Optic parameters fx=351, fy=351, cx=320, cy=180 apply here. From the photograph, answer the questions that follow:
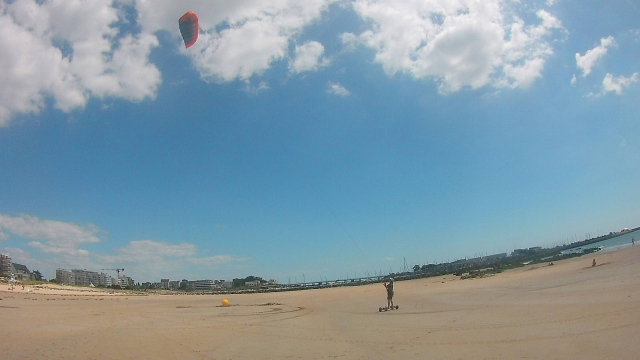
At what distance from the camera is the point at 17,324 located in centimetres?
1411

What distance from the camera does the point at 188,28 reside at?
70.1ft

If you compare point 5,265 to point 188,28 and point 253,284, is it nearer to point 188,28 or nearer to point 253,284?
point 253,284

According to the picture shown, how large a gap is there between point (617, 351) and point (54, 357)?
1231cm

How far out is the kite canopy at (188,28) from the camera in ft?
69.0

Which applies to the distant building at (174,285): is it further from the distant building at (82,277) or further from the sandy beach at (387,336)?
the sandy beach at (387,336)

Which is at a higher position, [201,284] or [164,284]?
[164,284]

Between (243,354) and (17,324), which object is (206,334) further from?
(17,324)

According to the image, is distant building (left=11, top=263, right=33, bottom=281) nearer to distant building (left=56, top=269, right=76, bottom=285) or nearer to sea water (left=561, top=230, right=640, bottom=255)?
distant building (left=56, top=269, right=76, bottom=285)

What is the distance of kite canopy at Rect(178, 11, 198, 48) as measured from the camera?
2103 cm

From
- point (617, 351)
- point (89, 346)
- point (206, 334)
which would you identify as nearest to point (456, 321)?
point (617, 351)

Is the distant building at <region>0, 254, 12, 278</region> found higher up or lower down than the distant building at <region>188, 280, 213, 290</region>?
higher up

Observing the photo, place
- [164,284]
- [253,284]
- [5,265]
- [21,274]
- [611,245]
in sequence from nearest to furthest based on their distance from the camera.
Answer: [611,245]
[21,274]
[5,265]
[164,284]
[253,284]

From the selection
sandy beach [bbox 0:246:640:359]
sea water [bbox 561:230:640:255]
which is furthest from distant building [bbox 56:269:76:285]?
sea water [bbox 561:230:640:255]

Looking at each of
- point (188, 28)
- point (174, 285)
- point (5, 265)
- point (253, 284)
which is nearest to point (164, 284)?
point (174, 285)
